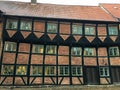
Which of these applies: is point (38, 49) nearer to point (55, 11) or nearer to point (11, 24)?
point (11, 24)

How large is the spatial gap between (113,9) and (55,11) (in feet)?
28.1

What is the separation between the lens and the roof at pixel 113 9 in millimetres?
25484

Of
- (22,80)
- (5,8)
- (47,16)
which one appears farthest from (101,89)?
(5,8)

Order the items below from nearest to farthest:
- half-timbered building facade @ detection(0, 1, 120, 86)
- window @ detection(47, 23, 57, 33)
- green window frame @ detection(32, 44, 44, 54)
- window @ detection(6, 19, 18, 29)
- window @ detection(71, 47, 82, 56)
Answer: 1. half-timbered building facade @ detection(0, 1, 120, 86)
2. window @ detection(6, 19, 18, 29)
3. green window frame @ detection(32, 44, 44, 54)
4. window @ detection(47, 23, 57, 33)
5. window @ detection(71, 47, 82, 56)

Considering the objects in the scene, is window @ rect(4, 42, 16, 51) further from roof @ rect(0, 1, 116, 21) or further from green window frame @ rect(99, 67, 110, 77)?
green window frame @ rect(99, 67, 110, 77)

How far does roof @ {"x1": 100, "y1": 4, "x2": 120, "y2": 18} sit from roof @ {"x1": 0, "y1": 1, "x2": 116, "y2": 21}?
0.74 metres

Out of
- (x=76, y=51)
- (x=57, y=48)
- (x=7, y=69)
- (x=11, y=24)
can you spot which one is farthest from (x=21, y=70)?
(x=76, y=51)

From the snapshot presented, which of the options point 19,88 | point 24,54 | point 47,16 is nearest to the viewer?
point 19,88

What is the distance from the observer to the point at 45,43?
71.7 ft

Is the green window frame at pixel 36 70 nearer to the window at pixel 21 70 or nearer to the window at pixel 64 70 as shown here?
the window at pixel 21 70

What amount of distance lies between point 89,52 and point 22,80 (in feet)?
27.8

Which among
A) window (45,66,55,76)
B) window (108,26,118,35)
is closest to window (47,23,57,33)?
window (45,66,55,76)

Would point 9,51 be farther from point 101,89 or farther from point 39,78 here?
point 101,89

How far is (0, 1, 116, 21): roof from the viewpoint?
22.8 metres
